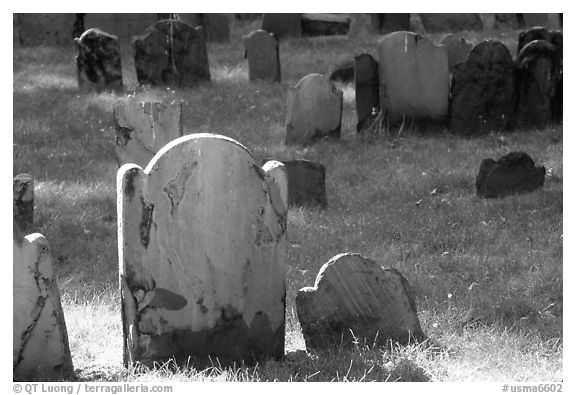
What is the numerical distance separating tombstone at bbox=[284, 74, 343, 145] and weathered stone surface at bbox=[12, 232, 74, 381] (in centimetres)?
636

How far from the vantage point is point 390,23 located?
18.4 meters

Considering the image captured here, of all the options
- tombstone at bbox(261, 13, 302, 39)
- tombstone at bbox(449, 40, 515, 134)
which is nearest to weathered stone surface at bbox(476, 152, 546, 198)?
tombstone at bbox(449, 40, 515, 134)

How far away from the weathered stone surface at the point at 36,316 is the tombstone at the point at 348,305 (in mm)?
1403

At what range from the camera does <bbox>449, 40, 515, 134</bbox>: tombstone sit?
11898 millimetres

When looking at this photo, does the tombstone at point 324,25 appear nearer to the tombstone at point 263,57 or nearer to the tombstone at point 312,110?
the tombstone at point 263,57

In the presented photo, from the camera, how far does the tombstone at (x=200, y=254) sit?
5668mm

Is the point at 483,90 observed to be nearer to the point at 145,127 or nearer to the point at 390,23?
the point at 145,127

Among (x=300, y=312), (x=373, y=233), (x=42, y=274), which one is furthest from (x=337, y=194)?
(x=42, y=274)

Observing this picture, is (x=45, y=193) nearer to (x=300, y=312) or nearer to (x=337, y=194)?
(x=337, y=194)

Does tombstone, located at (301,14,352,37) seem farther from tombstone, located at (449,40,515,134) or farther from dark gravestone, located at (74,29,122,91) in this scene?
tombstone, located at (449,40,515,134)

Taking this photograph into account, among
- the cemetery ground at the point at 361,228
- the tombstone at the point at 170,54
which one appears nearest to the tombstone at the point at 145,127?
the cemetery ground at the point at 361,228

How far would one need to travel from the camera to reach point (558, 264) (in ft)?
26.3

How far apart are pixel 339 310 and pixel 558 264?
2.71m

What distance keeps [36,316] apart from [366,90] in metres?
7.28
